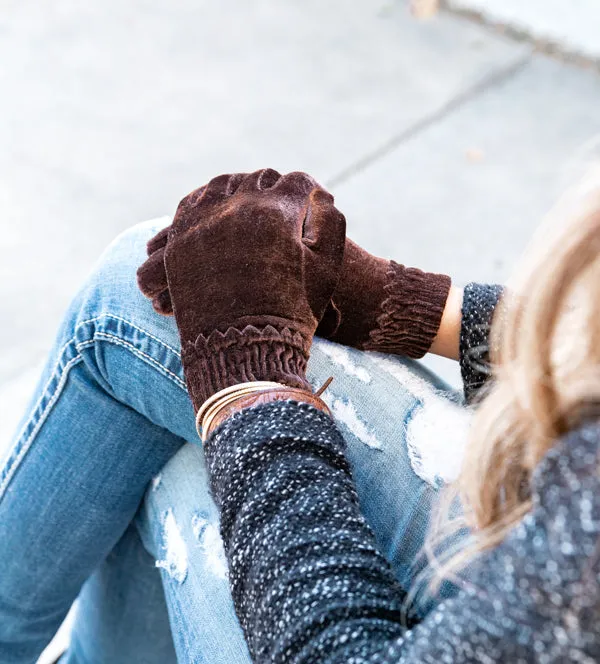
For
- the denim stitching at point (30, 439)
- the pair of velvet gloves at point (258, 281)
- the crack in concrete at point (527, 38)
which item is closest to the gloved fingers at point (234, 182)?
the pair of velvet gloves at point (258, 281)

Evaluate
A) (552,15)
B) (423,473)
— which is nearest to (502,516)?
(423,473)

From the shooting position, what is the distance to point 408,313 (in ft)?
2.60

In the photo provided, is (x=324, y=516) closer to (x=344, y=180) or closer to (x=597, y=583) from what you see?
(x=597, y=583)

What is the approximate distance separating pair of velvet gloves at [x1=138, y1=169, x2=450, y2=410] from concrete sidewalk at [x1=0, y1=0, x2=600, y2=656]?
27.0 inches

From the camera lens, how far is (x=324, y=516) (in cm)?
55

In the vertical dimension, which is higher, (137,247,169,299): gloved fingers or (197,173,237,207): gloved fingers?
(197,173,237,207): gloved fingers

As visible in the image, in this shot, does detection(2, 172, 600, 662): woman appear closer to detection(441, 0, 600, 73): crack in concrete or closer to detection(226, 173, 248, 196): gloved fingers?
detection(226, 173, 248, 196): gloved fingers

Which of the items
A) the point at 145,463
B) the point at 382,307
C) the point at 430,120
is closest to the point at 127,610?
the point at 145,463

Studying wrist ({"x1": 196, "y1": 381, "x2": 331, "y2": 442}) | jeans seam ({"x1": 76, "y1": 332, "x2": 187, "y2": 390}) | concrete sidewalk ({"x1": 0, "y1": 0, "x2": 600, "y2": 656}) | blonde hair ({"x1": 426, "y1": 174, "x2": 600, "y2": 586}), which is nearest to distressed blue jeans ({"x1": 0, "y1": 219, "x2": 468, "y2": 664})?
jeans seam ({"x1": 76, "y1": 332, "x2": 187, "y2": 390})

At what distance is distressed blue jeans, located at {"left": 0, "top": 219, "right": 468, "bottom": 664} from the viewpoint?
695mm

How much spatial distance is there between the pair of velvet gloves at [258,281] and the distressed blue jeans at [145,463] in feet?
0.17

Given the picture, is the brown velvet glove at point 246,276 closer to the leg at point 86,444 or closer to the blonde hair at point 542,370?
the leg at point 86,444

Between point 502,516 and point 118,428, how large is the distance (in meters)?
0.42

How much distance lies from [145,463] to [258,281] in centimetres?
24
